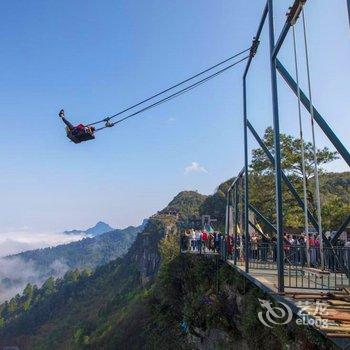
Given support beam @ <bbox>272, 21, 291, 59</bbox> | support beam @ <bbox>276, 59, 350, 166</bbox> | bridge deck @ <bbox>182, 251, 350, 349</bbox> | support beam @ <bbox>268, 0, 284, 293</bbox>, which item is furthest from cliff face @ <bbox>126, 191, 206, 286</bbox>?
support beam @ <bbox>276, 59, 350, 166</bbox>

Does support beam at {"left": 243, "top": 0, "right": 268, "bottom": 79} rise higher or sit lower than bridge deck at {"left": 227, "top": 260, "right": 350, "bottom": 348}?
higher

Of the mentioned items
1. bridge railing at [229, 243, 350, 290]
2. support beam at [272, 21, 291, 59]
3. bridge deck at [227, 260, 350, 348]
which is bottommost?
bridge deck at [227, 260, 350, 348]

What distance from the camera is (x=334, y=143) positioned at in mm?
7238

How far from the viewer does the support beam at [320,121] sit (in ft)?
22.6

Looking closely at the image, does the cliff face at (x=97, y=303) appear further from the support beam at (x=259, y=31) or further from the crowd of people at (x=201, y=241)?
the support beam at (x=259, y=31)

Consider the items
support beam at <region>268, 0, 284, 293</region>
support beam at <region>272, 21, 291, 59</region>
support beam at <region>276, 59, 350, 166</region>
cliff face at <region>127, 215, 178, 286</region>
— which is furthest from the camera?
cliff face at <region>127, 215, 178, 286</region>

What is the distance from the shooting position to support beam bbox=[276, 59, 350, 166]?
6.90 metres

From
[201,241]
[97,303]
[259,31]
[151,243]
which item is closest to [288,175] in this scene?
[201,241]

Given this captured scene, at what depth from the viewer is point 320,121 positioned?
7703 mm

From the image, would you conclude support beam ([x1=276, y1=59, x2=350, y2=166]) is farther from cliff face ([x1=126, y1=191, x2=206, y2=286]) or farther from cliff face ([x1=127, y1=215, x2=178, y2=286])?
cliff face ([x1=127, y1=215, x2=178, y2=286])

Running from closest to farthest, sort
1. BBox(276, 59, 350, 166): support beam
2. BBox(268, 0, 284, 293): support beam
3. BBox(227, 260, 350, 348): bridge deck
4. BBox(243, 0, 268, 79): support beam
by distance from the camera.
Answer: BBox(227, 260, 350, 348): bridge deck < BBox(276, 59, 350, 166): support beam < BBox(268, 0, 284, 293): support beam < BBox(243, 0, 268, 79): support beam

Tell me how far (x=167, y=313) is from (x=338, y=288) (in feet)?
60.8

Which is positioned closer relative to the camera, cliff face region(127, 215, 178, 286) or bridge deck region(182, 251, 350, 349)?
bridge deck region(182, 251, 350, 349)

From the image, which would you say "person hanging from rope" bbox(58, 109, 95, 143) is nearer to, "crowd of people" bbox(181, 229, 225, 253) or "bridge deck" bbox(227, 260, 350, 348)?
"bridge deck" bbox(227, 260, 350, 348)
